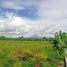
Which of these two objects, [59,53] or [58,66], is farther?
[59,53]

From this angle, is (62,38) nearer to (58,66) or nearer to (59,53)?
(59,53)

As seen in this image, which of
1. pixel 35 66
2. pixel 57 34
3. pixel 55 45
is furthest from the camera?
pixel 55 45

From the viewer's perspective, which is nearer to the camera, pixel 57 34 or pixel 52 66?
pixel 52 66

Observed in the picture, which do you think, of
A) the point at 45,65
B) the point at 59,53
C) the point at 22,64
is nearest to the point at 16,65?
the point at 22,64

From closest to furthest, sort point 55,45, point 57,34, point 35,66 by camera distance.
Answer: point 35,66
point 57,34
point 55,45

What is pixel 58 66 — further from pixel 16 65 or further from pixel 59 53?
pixel 59 53

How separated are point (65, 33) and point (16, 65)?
770 inches

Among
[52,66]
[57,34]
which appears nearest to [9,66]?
[52,66]

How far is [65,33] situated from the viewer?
52469 millimetres

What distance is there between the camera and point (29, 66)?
3584 centimetres

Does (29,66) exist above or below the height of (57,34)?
below

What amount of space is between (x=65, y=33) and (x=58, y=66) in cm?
1731

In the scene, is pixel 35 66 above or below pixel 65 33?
below

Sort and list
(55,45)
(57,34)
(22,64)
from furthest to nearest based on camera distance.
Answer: (55,45)
(57,34)
(22,64)
